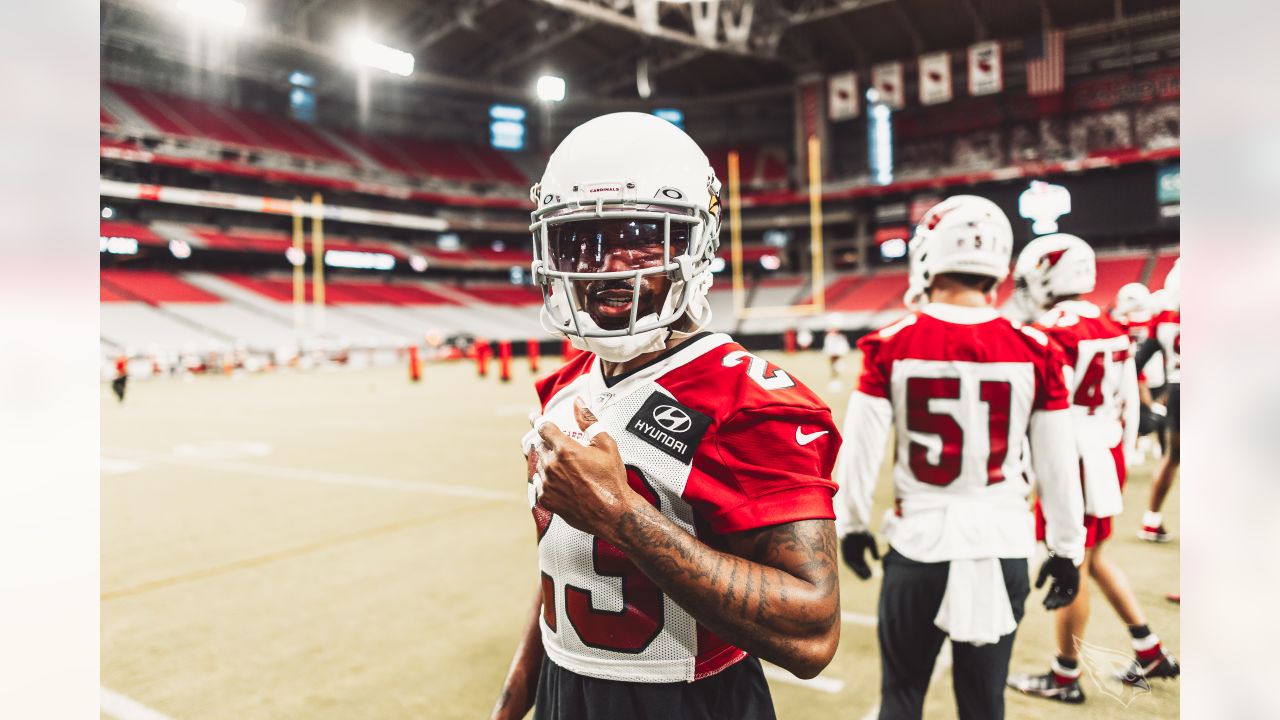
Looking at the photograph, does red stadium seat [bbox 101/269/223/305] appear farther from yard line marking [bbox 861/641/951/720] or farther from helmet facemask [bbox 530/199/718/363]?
helmet facemask [bbox 530/199/718/363]

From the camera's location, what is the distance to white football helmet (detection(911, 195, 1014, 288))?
245 cm

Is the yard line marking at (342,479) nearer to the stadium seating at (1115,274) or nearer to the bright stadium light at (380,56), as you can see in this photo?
the bright stadium light at (380,56)

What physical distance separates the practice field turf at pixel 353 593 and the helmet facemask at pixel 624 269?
7.05 feet

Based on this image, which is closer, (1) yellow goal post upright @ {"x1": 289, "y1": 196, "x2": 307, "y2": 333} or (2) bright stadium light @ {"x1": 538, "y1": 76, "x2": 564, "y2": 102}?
(1) yellow goal post upright @ {"x1": 289, "y1": 196, "x2": 307, "y2": 333}

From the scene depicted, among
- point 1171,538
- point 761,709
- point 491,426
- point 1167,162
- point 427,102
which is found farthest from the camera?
point 427,102

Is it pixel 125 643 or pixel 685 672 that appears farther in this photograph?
pixel 125 643

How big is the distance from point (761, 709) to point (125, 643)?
348 centimetres

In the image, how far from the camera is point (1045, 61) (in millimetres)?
29734

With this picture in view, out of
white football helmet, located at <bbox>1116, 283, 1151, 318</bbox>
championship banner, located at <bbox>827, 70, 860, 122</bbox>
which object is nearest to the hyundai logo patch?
white football helmet, located at <bbox>1116, 283, 1151, 318</bbox>

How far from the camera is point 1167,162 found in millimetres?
29094

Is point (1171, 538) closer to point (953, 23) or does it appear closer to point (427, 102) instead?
point (953, 23)

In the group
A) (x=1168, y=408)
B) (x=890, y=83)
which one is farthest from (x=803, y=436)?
(x=890, y=83)

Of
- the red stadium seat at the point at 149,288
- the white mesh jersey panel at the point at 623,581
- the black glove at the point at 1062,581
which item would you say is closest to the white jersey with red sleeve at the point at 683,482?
the white mesh jersey panel at the point at 623,581
